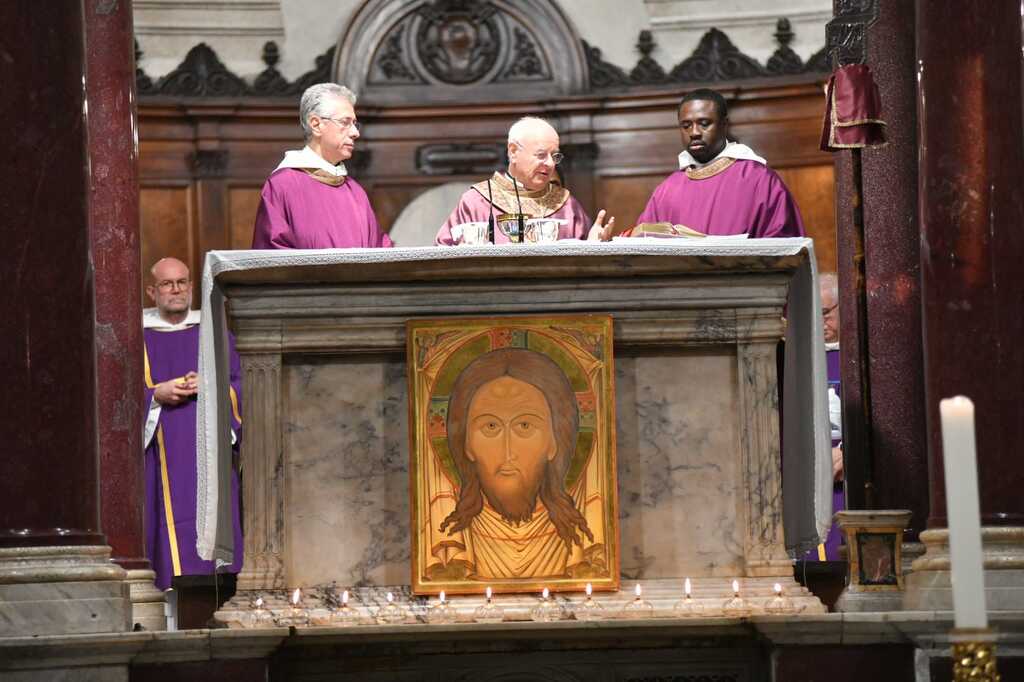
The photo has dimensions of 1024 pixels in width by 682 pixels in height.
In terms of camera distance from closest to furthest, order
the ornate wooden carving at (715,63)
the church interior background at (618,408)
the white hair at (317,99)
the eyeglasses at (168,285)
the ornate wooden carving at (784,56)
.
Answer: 1. the church interior background at (618,408)
2. the white hair at (317,99)
3. the eyeglasses at (168,285)
4. the ornate wooden carving at (784,56)
5. the ornate wooden carving at (715,63)

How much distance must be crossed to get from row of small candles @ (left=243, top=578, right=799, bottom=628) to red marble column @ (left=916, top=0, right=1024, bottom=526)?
76 cm

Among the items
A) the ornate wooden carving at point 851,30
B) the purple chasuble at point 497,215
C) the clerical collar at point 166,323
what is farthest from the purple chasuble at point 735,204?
the clerical collar at point 166,323

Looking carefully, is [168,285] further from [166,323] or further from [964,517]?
[964,517]

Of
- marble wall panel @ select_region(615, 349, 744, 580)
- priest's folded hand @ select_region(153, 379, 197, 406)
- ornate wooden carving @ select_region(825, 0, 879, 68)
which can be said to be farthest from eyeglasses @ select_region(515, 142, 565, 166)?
priest's folded hand @ select_region(153, 379, 197, 406)

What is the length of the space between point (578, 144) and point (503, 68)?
718 mm

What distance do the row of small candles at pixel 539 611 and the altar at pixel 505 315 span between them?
0.26 feet

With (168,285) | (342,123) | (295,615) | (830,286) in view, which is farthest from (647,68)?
(295,615)

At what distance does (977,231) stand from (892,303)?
126 cm

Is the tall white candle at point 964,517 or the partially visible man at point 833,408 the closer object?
the tall white candle at point 964,517

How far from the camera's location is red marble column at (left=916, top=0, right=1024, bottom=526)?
6383 mm

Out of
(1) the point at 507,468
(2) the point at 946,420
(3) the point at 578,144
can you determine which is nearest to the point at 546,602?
(1) the point at 507,468

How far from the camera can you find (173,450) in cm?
966

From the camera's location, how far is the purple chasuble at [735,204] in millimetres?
7984

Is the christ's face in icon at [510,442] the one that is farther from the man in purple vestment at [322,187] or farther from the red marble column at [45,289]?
the man in purple vestment at [322,187]
